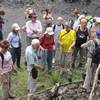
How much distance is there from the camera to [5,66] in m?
11.5

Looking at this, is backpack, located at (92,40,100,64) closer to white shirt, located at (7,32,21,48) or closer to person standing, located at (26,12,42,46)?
white shirt, located at (7,32,21,48)

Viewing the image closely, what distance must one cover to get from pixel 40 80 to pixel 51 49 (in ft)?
3.58

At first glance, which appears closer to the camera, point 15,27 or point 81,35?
point 15,27

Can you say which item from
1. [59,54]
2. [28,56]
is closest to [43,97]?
[28,56]

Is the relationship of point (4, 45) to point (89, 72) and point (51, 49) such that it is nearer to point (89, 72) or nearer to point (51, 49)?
point (89, 72)

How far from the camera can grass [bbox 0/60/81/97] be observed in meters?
12.9

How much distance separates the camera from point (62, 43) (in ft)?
46.3

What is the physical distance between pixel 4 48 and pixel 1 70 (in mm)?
Result: 739

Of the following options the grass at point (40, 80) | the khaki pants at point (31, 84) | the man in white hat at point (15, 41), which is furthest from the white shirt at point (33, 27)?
the khaki pants at point (31, 84)

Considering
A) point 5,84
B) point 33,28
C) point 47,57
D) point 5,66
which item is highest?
point 33,28

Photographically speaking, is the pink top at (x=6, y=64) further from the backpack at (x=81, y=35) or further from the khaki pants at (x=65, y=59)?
the khaki pants at (x=65, y=59)

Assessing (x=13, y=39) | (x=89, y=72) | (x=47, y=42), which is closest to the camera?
(x=89, y=72)

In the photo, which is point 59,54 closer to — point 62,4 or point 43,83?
point 43,83

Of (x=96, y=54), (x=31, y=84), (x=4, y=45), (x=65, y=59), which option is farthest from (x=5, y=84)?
(x=65, y=59)
